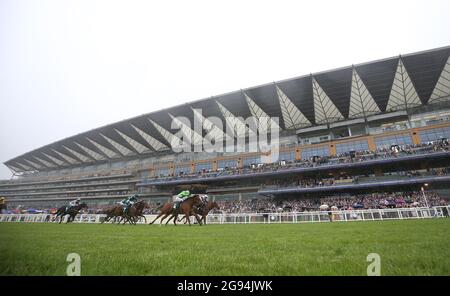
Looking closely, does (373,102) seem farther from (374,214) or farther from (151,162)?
(151,162)

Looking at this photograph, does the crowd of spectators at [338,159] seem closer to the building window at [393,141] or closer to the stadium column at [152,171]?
the building window at [393,141]

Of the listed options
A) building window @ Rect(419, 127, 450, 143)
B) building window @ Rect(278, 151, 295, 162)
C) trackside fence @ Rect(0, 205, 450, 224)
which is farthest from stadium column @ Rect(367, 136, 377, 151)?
trackside fence @ Rect(0, 205, 450, 224)

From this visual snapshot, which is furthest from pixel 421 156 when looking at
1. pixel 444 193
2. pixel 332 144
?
pixel 332 144

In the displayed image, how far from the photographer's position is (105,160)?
252 ft

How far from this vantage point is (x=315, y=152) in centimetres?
4288

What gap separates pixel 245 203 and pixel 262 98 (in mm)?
18595

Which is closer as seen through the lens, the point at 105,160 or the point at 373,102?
the point at 373,102

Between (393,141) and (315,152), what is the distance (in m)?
11.4

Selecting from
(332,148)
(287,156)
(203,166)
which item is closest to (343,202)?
(332,148)

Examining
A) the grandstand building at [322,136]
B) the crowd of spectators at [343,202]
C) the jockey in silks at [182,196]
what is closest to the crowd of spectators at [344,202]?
the crowd of spectators at [343,202]

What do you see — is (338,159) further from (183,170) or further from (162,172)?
(162,172)

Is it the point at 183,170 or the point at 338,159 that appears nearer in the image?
the point at 338,159

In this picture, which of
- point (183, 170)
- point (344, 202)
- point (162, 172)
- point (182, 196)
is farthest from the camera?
point (162, 172)

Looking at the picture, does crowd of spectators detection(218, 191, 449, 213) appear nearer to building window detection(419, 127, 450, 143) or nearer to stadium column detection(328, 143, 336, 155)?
stadium column detection(328, 143, 336, 155)
